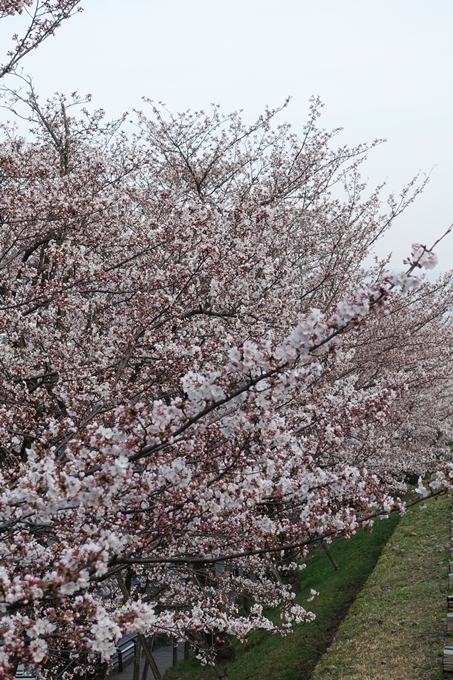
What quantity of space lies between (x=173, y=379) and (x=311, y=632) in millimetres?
9104

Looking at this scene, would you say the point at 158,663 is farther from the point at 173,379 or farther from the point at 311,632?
the point at 173,379

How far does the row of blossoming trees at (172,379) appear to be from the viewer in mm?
3076

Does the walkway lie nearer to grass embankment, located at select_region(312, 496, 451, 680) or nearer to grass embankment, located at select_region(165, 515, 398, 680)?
grass embankment, located at select_region(165, 515, 398, 680)

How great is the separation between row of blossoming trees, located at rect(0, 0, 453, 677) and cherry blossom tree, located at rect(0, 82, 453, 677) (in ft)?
0.09

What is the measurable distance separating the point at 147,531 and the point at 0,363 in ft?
12.8

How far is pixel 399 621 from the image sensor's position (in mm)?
9391

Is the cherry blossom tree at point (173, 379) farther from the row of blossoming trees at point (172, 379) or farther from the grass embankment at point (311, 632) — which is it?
the grass embankment at point (311, 632)

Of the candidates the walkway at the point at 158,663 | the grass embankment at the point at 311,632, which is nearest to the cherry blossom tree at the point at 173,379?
the grass embankment at the point at 311,632

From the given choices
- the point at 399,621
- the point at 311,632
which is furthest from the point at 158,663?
the point at 399,621

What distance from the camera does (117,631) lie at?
9.28 feet

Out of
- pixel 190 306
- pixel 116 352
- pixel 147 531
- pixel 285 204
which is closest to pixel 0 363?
pixel 116 352

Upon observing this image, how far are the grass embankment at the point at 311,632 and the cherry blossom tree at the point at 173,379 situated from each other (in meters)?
2.15

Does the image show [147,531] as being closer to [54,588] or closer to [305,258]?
Result: [54,588]

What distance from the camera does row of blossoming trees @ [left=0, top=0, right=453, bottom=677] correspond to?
3076 millimetres
